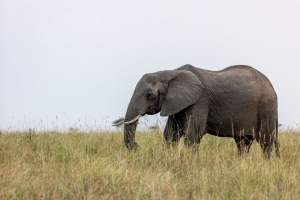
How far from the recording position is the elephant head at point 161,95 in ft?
29.0

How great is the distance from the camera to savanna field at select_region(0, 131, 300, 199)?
237 inches

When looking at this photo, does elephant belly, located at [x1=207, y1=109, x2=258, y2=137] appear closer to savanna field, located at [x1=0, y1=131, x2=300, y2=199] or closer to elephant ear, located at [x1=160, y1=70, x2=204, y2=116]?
savanna field, located at [x1=0, y1=131, x2=300, y2=199]

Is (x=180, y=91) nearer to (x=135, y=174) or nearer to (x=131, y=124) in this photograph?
(x=131, y=124)

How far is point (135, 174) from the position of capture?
267 inches

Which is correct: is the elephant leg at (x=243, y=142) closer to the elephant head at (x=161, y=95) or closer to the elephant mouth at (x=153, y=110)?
the elephant head at (x=161, y=95)

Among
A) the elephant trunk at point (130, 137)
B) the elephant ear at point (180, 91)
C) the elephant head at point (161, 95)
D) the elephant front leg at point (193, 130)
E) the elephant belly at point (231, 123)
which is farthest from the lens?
the elephant belly at point (231, 123)

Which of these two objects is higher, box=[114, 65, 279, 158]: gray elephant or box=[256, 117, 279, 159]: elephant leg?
box=[114, 65, 279, 158]: gray elephant

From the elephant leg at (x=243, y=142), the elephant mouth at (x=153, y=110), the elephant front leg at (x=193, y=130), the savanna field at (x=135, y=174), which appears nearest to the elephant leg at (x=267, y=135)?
the elephant leg at (x=243, y=142)

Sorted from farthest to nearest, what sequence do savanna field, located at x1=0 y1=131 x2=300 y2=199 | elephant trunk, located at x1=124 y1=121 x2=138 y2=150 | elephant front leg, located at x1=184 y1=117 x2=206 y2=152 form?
elephant front leg, located at x1=184 y1=117 x2=206 y2=152, elephant trunk, located at x1=124 y1=121 x2=138 y2=150, savanna field, located at x1=0 y1=131 x2=300 y2=199

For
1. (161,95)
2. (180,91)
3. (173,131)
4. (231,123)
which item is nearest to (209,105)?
(231,123)

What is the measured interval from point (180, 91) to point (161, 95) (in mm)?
319

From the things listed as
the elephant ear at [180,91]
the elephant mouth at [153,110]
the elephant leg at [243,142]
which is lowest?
the elephant leg at [243,142]

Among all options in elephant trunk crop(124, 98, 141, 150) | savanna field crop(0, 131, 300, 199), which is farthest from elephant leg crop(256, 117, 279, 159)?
elephant trunk crop(124, 98, 141, 150)

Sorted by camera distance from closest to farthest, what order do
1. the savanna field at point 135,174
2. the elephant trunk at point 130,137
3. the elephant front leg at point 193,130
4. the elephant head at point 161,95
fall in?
the savanna field at point 135,174 → the elephant trunk at point 130,137 → the elephant head at point 161,95 → the elephant front leg at point 193,130
